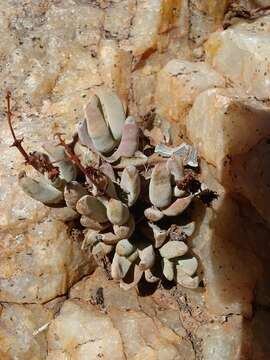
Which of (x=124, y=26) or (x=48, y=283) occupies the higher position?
(x=124, y=26)

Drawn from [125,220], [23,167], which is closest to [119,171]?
[125,220]

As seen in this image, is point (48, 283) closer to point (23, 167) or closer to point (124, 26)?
point (23, 167)

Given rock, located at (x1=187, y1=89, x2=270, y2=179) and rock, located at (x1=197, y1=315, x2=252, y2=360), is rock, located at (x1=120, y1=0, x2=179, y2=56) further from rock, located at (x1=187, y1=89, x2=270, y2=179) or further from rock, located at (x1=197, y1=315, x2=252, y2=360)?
rock, located at (x1=197, y1=315, x2=252, y2=360)

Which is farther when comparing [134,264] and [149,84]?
[149,84]

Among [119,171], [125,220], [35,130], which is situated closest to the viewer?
[125,220]

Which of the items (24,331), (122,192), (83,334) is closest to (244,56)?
(122,192)
